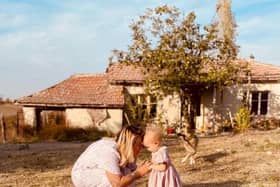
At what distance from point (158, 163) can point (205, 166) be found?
569 cm

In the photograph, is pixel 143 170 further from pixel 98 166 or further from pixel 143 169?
pixel 98 166

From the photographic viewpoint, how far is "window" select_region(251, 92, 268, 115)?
72.1ft

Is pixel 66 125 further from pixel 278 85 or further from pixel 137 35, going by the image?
pixel 278 85

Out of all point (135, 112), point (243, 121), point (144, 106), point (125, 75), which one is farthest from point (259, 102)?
point (125, 75)

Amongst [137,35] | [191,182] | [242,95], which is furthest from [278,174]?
[242,95]

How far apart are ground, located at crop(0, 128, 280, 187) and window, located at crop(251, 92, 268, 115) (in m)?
7.99

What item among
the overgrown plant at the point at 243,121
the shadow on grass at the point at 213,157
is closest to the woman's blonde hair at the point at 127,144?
the shadow on grass at the point at 213,157

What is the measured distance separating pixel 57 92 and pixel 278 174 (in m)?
16.3

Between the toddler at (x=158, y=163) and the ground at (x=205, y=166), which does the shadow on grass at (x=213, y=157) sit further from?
the toddler at (x=158, y=163)

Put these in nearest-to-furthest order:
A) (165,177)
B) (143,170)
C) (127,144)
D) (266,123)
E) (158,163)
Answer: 1. (127,144)
2. (143,170)
3. (158,163)
4. (165,177)
5. (266,123)

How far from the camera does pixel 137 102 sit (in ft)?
68.5

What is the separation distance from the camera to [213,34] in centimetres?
1570

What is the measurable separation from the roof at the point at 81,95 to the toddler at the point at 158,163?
16.2m

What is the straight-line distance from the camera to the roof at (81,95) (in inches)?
838
